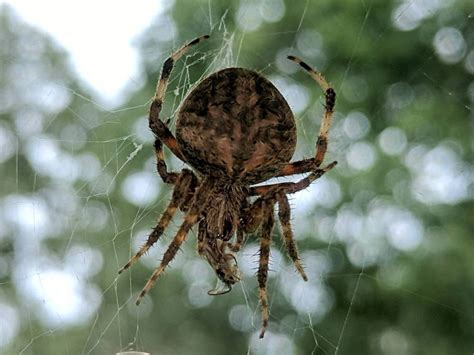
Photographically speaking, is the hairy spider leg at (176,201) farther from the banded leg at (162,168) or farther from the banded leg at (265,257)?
the banded leg at (265,257)

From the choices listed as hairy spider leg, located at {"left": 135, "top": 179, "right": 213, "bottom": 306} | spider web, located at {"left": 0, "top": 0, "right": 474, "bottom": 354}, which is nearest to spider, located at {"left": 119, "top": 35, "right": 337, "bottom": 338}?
hairy spider leg, located at {"left": 135, "top": 179, "right": 213, "bottom": 306}

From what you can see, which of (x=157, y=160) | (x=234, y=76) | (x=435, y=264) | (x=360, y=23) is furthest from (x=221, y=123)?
(x=360, y=23)

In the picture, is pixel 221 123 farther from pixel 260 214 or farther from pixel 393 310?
pixel 393 310

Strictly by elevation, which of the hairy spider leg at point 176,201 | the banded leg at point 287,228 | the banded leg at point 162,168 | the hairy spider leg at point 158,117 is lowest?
the banded leg at point 287,228

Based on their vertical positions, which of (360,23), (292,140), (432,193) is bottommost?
(432,193)

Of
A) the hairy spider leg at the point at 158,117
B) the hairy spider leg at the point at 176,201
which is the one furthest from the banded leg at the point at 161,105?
the hairy spider leg at the point at 176,201

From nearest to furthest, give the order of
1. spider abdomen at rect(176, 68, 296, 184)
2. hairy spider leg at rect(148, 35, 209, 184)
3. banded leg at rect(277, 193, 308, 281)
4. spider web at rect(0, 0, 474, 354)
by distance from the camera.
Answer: spider abdomen at rect(176, 68, 296, 184) < hairy spider leg at rect(148, 35, 209, 184) < banded leg at rect(277, 193, 308, 281) < spider web at rect(0, 0, 474, 354)

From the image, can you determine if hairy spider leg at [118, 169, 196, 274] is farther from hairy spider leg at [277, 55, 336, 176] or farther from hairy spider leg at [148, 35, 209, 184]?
hairy spider leg at [277, 55, 336, 176]
